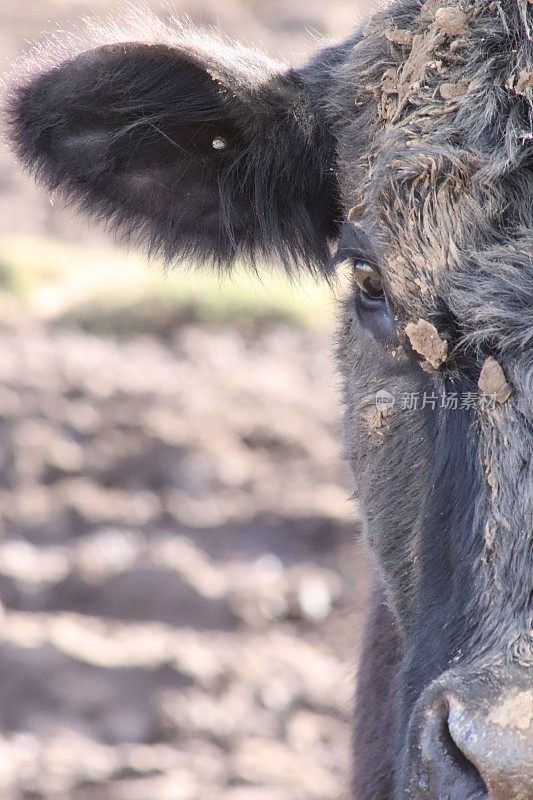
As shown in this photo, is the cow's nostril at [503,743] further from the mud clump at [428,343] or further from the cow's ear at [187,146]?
the cow's ear at [187,146]

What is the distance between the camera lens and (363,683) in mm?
4508

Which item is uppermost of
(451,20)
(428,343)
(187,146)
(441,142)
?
(187,146)

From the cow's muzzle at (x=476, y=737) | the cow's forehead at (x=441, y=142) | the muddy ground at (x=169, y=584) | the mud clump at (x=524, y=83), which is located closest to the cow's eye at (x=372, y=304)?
the cow's forehead at (x=441, y=142)

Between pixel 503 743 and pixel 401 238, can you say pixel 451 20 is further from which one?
pixel 503 743

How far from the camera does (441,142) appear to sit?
3.35 m

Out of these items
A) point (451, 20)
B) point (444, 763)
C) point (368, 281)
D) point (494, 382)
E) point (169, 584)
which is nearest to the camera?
point (444, 763)

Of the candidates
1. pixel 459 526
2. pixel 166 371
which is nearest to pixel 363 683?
pixel 459 526

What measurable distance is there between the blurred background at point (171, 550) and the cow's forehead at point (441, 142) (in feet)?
2.88

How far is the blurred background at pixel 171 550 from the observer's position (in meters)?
6.11

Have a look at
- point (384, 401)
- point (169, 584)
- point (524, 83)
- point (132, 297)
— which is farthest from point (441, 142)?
point (132, 297)

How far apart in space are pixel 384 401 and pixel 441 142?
2.55 ft

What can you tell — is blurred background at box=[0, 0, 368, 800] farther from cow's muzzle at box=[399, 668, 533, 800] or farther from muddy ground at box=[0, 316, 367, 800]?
cow's muzzle at box=[399, 668, 533, 800]

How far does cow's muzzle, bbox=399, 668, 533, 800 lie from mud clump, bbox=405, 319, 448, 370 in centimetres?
87

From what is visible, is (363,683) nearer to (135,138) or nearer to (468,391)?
(468,391)
